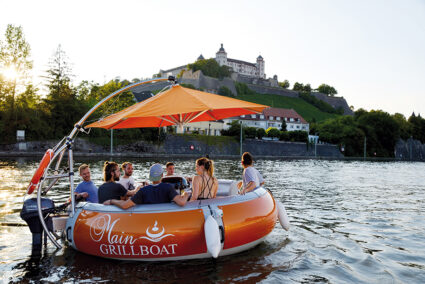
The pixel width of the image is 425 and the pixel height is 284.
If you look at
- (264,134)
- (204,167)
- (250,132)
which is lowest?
(204,167)

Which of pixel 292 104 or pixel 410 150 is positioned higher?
pixel 292 104

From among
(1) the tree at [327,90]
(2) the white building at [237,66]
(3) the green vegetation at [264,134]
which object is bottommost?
(3) the green vegetation at [264,134]

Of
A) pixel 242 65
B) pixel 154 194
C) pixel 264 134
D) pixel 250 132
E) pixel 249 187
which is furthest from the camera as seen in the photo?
pixel 242 65

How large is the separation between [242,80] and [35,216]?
147 metres

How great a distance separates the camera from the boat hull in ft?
22.4

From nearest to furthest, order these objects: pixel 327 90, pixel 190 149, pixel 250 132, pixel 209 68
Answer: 1. pixel 190 149
2. pixel 250 132
3. pixel 209 68
4. pixel 327 90

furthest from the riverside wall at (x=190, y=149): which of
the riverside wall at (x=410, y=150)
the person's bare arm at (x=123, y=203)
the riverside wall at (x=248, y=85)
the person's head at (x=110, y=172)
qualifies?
the riverside wall at (x=248, y=85)

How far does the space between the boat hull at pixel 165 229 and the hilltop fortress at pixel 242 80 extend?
374 ft

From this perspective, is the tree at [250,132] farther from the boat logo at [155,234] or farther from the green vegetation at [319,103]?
the green vegetation at [319,103]

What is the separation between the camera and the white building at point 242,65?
167m

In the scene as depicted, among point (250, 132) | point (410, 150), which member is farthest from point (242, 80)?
point (250, 132)

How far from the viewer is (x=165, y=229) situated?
6.77 meters

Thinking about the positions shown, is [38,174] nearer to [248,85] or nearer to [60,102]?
[60,102]

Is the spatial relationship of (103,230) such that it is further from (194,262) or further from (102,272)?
(194,262)
